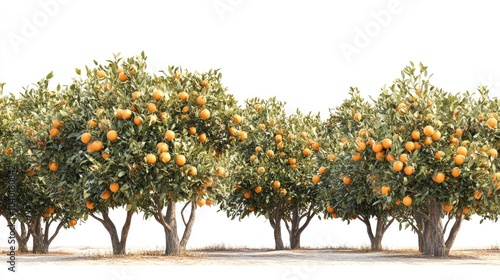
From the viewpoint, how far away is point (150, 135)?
16.4 meters

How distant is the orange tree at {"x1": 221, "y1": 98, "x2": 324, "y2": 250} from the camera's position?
2302 centimetres

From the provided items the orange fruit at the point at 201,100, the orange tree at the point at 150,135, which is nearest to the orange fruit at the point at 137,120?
the orange tree at the point at 150,135

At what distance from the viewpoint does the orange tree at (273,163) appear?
906 inches

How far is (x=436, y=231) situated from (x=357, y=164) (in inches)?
143

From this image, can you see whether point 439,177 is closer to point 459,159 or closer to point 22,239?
point 459,159

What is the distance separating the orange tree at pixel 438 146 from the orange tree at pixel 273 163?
17.8ft

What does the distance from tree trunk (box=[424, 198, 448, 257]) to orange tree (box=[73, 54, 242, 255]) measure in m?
6.76

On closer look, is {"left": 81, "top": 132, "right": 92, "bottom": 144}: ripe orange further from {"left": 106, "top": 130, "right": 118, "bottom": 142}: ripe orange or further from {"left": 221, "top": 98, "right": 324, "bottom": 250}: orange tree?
{"left": 221, "top": 98, "right": 324, "bottom": 250}: orange tree

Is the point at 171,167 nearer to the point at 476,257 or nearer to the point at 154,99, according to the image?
the point at 154,99

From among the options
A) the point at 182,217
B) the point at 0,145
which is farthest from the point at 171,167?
the point at 0,145

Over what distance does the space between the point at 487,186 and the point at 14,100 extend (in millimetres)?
17310

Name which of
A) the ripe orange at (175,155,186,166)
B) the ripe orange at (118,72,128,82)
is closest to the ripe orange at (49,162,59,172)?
the ripe orange at (118,72,128,82)

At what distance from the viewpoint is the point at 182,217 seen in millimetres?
21031

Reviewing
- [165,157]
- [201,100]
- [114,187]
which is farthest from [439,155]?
[114,187]
